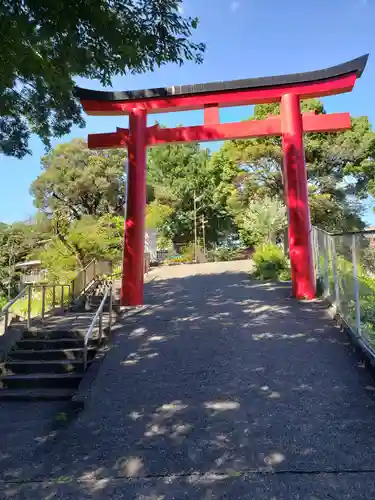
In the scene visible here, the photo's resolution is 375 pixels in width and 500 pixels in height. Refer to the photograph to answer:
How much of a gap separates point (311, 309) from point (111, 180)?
70.0 ft

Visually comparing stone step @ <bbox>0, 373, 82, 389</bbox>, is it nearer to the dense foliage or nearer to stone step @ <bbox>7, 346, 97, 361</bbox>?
stone step @ <bbox>7, 346, 97, 361</bbox>

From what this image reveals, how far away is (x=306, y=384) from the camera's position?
4.85 metres

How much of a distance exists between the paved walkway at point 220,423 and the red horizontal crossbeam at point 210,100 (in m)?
5.89

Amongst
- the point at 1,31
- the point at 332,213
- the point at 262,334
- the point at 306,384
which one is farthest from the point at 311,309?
the point at 332,213

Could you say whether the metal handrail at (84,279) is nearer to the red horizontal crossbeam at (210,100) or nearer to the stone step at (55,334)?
the stone step at (55,334)

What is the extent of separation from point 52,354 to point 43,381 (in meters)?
0.77

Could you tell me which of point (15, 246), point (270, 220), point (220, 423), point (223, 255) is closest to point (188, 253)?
→ point (223, 255)

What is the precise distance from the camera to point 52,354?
266 inches

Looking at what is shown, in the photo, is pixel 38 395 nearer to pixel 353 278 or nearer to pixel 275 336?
pixel 275 336

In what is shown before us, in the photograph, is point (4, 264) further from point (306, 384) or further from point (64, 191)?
point (306, 384)

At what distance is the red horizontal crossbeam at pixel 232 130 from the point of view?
976 centimetres

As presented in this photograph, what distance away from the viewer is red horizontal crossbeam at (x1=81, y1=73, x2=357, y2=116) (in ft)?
32.0

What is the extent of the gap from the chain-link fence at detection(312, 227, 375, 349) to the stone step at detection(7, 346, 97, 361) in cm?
433

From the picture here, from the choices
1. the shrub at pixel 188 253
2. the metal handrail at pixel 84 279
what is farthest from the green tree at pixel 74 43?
the shrub at pixel 188 253
